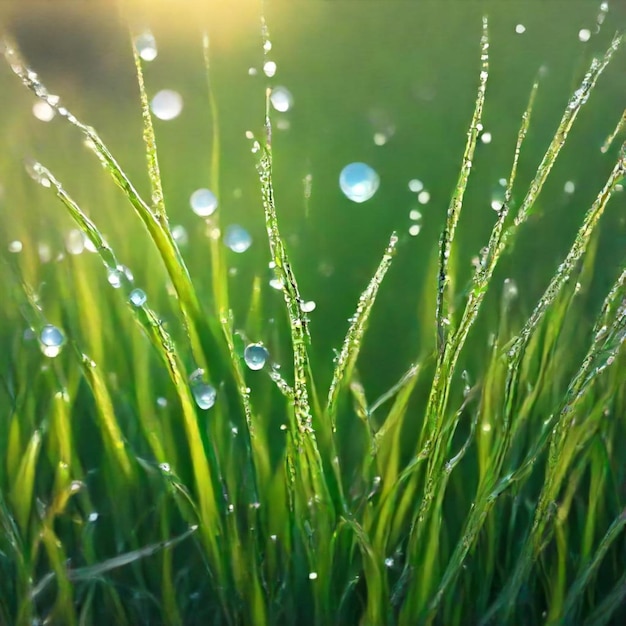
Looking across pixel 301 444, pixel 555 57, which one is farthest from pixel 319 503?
pixel 555 57

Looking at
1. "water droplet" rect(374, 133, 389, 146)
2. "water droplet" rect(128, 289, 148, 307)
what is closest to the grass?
"water droplet" rect(128, 289, 148, 307)

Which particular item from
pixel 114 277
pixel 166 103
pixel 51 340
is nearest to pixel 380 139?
pixel 166 103

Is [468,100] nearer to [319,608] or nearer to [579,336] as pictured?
[579,336]

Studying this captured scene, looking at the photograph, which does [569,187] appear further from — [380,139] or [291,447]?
[291,447]

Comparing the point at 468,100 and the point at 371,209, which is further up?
the point at 468,100

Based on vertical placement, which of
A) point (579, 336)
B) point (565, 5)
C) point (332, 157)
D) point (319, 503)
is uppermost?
point (565, 5)

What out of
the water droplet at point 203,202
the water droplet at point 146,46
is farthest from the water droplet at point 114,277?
the water droplet at point 146,46
